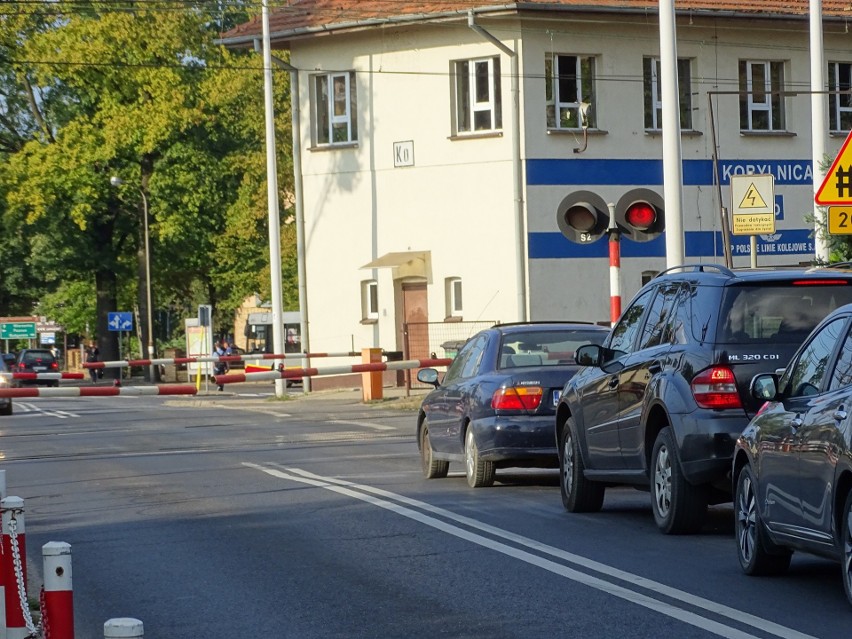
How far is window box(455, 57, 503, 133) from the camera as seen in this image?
3741 centimetres

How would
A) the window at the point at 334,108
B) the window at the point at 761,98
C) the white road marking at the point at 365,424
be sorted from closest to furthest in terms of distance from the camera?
1. the white road marking at the point at 365,424
2. the window at the point at 761,98
3. the window at the point at 334,108

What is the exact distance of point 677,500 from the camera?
11.0 m

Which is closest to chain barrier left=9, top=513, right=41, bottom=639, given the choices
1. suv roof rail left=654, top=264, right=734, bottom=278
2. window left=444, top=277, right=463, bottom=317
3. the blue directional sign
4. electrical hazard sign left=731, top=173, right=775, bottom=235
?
suv roof rail left=654, top=264, right=734, bottom=278

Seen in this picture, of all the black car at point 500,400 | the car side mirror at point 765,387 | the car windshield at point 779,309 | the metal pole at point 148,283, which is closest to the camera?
the car side mirror at point 765,387

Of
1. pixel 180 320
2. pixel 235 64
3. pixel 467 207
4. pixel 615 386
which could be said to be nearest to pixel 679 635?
pixel 615 386

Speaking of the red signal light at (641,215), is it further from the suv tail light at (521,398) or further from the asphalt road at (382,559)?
the suv tail light at (521,398)

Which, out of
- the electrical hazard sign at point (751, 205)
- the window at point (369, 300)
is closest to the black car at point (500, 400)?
the electrical hazard sign at point (751, 205)

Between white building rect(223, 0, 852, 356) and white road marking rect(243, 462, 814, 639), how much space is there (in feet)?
72.6

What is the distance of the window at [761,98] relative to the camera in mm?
38875

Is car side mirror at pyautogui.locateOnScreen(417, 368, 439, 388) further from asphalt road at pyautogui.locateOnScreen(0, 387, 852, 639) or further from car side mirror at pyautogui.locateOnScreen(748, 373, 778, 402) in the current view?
car side mirror at pyautogui.locateOnScreen(748, 373, 778, 402)

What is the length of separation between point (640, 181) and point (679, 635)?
3095 centimetres

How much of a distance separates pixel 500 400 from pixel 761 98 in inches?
1029

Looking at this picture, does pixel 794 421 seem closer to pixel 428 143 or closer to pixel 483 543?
pixel 483 543

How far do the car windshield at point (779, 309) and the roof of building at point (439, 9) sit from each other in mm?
26107
